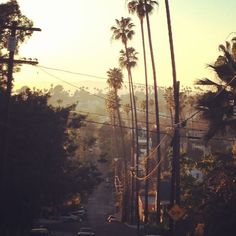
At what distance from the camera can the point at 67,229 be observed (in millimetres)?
58125

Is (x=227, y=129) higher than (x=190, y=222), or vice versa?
(x=227, y=129)

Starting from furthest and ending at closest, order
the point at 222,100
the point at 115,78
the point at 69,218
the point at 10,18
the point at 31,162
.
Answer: the point at 115,78
the point at 69,218
the point at 10,18
the point at 31,162
the point at 222,100

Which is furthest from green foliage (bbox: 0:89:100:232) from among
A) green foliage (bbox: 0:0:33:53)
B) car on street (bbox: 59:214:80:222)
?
car on street (bbox: 59:214:80:222)

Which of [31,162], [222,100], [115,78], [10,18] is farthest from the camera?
[115,78]

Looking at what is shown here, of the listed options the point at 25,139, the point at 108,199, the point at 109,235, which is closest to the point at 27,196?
the point at 25,139

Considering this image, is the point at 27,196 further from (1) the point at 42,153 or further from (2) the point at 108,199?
(2) the point at 108,199

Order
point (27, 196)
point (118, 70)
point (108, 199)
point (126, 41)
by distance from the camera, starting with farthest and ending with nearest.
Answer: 1. point (108, 199)
2. point (118, 70)
3. point (126, 41)
4. point (27, 196)

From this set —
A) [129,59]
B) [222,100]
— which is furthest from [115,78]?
[222,100]

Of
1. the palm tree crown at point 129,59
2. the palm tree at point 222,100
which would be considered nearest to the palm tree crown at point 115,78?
the palm tree crown at point 129,59

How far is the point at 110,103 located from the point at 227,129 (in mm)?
68245

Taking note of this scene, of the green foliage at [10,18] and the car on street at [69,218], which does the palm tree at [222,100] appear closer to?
the green foliage at [10,18]

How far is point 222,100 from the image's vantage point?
1144 inches

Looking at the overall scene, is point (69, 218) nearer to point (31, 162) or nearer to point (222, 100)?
point (31, 162)

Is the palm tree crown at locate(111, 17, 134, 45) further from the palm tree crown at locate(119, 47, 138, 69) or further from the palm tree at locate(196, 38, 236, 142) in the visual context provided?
the palm tree at locate(196, 38, 236, 142)
